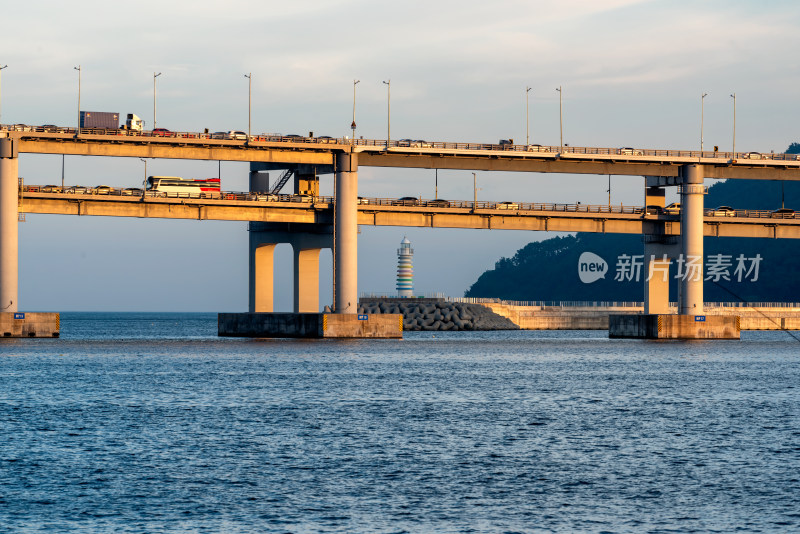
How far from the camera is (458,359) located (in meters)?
87.8

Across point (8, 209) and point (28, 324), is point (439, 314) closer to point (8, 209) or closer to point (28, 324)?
point (28, 324)

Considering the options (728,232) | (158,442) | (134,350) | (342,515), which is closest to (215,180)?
(134,350)

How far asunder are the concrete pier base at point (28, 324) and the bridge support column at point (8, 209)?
354 centimetres

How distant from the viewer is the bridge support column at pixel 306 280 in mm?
107062

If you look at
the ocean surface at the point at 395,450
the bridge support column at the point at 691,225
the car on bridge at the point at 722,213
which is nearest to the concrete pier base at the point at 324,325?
the ocean surface at the point at 395,450

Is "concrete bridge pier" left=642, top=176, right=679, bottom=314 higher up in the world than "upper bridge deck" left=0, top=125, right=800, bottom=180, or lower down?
lower down

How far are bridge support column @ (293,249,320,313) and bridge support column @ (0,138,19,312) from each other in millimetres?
27531

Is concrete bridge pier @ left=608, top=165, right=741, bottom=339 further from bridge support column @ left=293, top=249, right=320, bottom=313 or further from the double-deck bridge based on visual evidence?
bridge support column @ left=293, top=249, right=320, bottom=313

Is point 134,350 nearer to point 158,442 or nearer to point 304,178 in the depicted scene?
point 304,178

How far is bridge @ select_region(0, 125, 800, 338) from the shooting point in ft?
297

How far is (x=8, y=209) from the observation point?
87938mm

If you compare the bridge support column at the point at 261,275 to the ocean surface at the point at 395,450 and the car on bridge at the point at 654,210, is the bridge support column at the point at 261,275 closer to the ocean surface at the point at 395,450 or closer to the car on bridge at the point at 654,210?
the ocean surface at the point at 395,450

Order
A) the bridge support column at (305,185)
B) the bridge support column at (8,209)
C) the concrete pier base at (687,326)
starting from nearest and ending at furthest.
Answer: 1. the bridge support column at (8,209)
2. the bridge support column at (305,185)
3. the concrete pier base at (687,326)

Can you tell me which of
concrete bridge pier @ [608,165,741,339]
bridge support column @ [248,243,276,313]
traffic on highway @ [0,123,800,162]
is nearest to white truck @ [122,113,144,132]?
traffic on highway @ [0,123,800,162]
